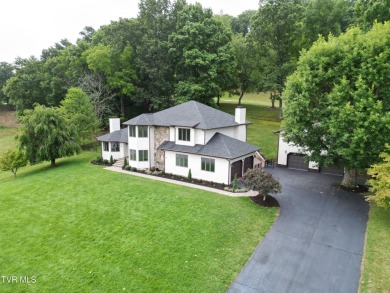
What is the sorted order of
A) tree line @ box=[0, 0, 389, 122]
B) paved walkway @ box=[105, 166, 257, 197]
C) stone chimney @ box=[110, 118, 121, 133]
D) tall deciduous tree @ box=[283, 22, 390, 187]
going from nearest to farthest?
tall deciduous tree @ box=[283, 22, 390, 187]
paved walkway @ box=[105, 166, 257, 197]
stone chimney @ box=[110, 118, 121, 133]
tree line @ box=[0, 0, 389, 122]

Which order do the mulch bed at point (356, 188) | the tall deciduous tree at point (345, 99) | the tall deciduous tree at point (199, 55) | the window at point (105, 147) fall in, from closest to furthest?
the tall deciduous tree at point (345, 99), the mulch bed at point (356, 188), the window at point (105, 147), the tall deciduous tree at point (199, 55)

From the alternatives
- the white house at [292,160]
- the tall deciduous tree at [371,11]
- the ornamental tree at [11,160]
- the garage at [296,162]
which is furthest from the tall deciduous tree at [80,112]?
the tall deciduous tree at [371,11]

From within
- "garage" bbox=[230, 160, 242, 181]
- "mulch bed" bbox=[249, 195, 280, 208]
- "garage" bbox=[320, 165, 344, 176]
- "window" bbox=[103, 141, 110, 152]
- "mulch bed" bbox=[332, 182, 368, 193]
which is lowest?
"mulch bed" bbox=[249, 195, 280, 208]

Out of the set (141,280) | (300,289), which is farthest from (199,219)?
(300,289)

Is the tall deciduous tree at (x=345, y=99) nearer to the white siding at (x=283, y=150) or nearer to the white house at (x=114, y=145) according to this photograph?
the white siding at (x=283, y=150)

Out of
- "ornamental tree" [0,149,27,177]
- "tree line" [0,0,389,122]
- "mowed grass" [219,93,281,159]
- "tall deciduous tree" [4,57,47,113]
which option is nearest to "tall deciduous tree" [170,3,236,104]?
"tree line" [0,0,389,122]

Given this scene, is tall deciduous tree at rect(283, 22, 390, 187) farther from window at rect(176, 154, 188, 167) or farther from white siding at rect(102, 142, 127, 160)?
white siding at rect(102, 142, 127, 160)

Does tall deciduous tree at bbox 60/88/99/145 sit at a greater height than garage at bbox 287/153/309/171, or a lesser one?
greater
